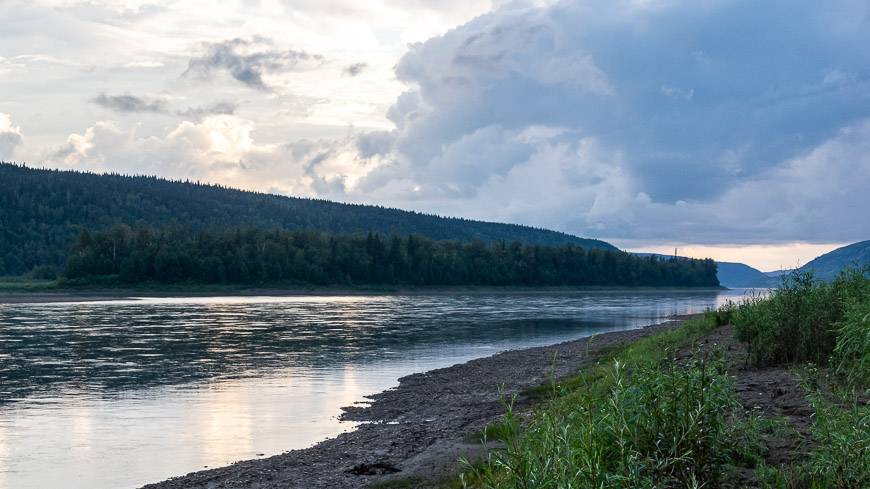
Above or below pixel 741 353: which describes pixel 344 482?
below

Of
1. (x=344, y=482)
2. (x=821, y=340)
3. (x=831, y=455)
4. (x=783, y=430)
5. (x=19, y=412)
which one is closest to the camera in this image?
(x=831, y=455)

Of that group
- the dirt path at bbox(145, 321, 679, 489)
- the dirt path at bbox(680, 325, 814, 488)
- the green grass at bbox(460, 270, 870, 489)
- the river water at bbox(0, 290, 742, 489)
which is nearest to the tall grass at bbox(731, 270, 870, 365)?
the dirt path at bbox(680, 325, 814, 488)

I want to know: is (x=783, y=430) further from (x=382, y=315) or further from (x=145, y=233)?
(x=145, y=233)

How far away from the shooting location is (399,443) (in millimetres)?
21672

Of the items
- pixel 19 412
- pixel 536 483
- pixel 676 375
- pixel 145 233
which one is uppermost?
pixel 145 233

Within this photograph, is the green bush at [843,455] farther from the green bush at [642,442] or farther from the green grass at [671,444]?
the green bush at [642,442]

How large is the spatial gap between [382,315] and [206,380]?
55.3 m

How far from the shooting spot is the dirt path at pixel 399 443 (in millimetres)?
18047

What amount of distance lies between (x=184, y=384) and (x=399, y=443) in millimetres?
17062

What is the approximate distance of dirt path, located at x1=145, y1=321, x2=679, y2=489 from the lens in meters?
18.0

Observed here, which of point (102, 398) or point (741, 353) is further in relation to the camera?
point (102, 398)

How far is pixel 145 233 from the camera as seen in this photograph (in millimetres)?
175875

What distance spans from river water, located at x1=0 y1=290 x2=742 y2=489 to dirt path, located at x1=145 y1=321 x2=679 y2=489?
1.43 m

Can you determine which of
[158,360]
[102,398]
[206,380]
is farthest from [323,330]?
[102,398]
